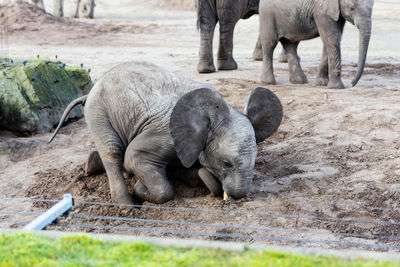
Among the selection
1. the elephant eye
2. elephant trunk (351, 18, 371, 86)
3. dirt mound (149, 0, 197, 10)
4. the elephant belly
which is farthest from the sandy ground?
dirt mound (149, 0, 197, 10)

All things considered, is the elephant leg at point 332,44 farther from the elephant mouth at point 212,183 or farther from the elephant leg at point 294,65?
the elephant mouth at point 212,183

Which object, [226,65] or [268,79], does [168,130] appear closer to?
[268,79]

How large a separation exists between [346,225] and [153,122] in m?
1.92

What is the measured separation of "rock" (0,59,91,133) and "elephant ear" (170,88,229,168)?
10.3ft

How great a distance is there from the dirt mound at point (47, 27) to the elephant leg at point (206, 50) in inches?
320

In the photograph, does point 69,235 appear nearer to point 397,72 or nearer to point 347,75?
point 347,75

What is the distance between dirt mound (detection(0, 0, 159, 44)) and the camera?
19.5 m

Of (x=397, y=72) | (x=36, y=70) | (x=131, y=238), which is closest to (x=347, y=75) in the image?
(x=397, y=72)

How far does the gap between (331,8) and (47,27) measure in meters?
14.5

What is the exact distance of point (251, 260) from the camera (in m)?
2.93

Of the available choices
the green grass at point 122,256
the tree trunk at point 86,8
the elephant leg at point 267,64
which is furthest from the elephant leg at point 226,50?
the tree trunk at point 86,8

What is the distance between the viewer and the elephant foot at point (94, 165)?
5961mm

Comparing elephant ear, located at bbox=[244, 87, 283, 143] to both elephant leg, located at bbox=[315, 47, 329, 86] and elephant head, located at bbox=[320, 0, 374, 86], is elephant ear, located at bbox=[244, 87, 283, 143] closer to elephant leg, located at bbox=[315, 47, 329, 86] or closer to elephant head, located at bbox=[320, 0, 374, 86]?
elephant head, located at bbox=[320, 0, 374, 86]

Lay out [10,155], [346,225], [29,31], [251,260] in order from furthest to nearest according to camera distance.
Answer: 1. [29,31]
2. [10,155]
3. [346,225]
4. [251,260]
